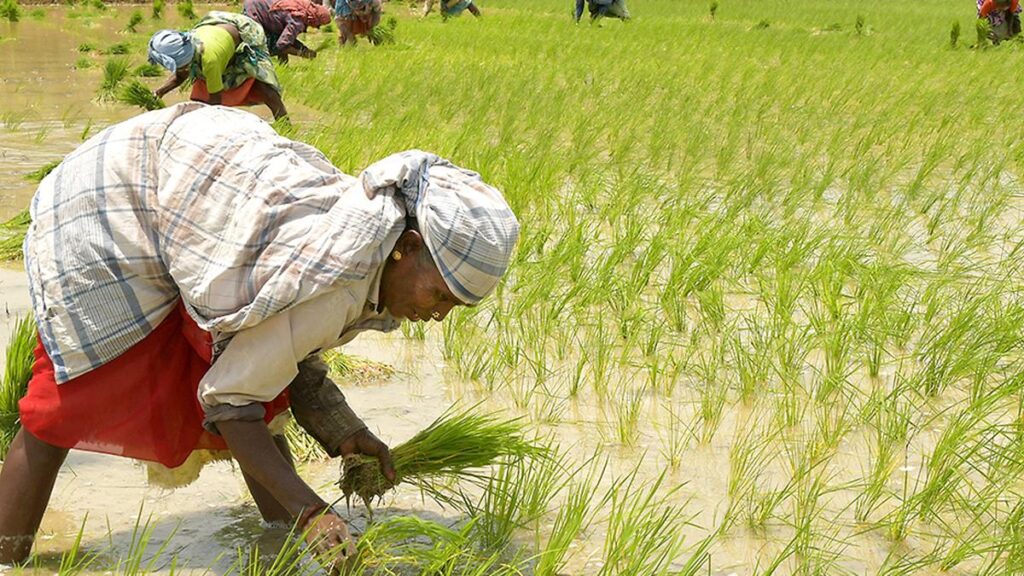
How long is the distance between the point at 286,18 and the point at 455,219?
696cm

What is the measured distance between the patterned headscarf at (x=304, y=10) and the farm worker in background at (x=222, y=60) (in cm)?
199

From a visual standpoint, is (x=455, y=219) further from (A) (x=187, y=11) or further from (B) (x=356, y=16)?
(A) (x=187, y=11)

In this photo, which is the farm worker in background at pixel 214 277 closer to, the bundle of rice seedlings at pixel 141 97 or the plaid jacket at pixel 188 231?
the plaid jacket at pixel 188 231

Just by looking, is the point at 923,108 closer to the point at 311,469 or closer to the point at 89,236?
the point at 311,469

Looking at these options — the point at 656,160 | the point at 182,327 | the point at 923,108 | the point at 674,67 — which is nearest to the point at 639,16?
the point at 674,67

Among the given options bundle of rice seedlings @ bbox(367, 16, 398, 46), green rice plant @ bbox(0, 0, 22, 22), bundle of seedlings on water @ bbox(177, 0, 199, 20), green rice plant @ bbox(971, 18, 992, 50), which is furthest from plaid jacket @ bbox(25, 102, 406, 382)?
bundle of seedlings on water @ bbox(177, 0, 199, 20)

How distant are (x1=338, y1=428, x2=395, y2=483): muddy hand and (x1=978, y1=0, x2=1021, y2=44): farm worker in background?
11680 mm

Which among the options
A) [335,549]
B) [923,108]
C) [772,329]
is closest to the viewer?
[335,549]

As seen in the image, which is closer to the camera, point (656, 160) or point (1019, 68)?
point (656, 160)

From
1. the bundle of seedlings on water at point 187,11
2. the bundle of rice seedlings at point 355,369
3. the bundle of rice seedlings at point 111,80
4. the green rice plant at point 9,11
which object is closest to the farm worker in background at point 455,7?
the bundle of seedlings on water at point 187,11

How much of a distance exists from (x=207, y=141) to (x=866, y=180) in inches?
148

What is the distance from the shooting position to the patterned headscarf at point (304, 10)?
838cm

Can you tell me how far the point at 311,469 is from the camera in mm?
2693

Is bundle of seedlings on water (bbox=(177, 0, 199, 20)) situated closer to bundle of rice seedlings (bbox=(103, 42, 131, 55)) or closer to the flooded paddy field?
bundle of rice seedlings (bbox=(103, 42, 131, 55))
